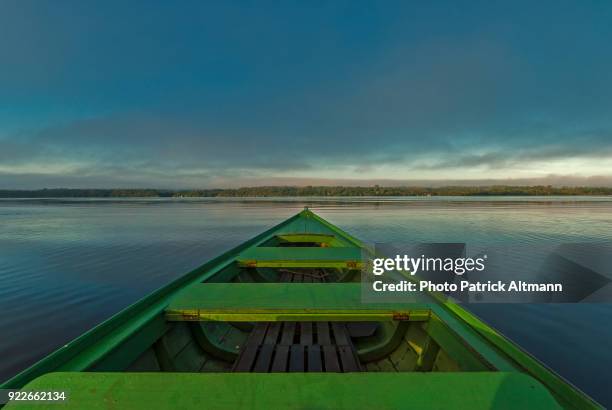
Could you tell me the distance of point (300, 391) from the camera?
2.17m

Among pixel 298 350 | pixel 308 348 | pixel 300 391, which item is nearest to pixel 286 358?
pixel 298 350

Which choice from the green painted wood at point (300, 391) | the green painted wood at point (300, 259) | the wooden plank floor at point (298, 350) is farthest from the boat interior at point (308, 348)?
the green painted wood at point (300, 259)

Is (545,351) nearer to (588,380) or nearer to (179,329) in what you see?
(588,380)

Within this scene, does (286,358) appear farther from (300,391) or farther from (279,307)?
(300,391)

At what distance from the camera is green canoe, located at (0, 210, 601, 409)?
2.12 meters

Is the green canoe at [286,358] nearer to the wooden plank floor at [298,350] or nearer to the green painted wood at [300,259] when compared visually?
the wooden plank floor at [298,350]

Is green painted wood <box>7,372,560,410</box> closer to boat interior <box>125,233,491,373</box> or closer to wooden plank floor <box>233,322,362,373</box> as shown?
boat interior <box>125,233,491,373</box>

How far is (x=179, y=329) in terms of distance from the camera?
4195 millimetres

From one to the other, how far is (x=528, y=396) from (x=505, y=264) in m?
17.8

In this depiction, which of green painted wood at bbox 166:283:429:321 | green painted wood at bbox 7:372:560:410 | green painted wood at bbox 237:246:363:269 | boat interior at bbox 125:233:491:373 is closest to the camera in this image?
green painted wood at bbox 7:372:560:410

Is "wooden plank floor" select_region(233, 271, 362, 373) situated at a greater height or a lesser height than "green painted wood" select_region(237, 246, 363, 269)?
lesser

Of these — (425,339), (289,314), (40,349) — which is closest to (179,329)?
(289,314)

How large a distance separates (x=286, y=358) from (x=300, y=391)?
79.1 inches

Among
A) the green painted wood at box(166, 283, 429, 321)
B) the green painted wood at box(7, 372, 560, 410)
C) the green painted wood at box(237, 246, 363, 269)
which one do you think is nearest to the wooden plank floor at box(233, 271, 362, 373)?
the green painted wood at box(166, 283, 429, 321)
